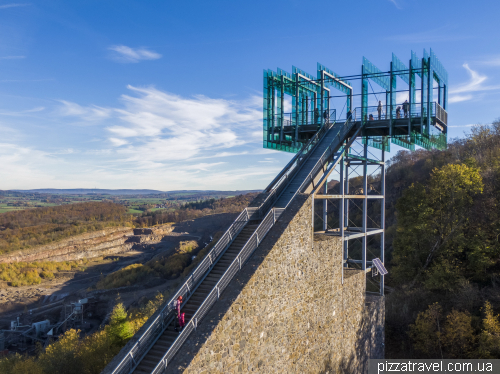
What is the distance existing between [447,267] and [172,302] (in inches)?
718

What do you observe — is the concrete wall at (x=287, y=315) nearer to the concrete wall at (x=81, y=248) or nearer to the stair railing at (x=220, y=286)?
the stair railing at (x=220, y=286)

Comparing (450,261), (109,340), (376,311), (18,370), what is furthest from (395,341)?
(18,370)

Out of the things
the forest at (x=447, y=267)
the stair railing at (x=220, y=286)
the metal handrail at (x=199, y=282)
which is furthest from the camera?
the forest at (x=447, y=267)

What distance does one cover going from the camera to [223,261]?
1155cm

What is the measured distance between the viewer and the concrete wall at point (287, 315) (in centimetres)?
940

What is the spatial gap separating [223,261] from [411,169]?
134ft

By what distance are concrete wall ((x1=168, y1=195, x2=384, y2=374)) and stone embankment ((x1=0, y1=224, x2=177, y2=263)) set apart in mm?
75525

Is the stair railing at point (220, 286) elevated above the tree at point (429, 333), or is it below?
above

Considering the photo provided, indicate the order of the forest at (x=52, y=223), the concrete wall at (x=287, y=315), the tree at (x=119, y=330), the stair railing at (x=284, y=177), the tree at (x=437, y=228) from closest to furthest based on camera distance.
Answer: the concrete wall at (x=287, y=315)
the stair railing at (x=284, y=177)
the tree at (x=119, y=330)
the tree at (x=437, y=228)
the forest at (x=52, y=223)

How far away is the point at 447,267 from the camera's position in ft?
69.5

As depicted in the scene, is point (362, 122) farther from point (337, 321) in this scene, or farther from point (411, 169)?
point (411, 169)

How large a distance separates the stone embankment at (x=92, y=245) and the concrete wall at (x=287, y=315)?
75525 mm

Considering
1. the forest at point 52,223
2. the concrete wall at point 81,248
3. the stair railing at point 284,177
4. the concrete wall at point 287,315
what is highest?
the stair railing at point 284,177

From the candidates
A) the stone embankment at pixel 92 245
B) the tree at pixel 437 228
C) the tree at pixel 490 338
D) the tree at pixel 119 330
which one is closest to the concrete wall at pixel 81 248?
the stone embankment at pixel 92 245
